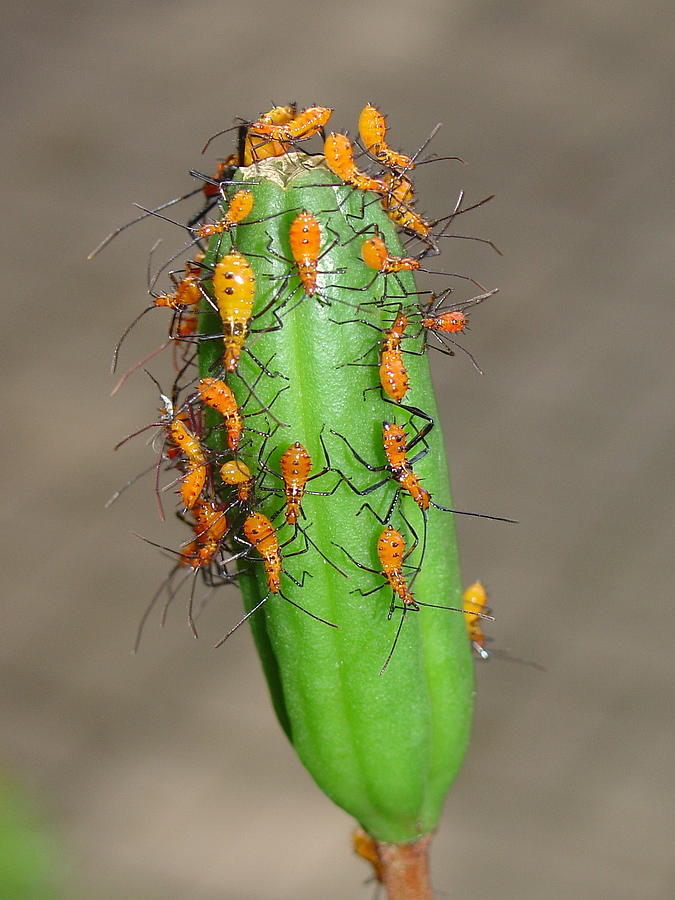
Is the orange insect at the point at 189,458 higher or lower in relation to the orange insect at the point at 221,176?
lower

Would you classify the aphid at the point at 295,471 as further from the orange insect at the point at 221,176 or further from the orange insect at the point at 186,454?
the orange insect at the point at 221,176

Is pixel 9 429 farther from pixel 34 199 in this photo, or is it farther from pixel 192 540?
pixel 192 540

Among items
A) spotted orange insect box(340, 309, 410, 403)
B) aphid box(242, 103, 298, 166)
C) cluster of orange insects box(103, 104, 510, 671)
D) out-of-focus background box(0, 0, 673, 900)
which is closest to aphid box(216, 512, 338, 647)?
cluster of orange insects box(103, 104, 510, 671)

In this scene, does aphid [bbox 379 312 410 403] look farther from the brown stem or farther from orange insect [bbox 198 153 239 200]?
the brown stem

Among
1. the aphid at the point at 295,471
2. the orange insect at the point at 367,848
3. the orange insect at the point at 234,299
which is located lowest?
the orange insect at the point at 367,848

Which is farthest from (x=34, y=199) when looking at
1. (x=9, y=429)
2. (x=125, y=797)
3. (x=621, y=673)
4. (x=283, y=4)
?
(x=621, y=673)

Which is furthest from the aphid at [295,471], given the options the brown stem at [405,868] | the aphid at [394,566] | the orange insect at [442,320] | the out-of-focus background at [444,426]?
the out-of-focus background at [444,426]

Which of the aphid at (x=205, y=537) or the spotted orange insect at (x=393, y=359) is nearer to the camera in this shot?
the spotted orange insect at (x=393, y=359)
